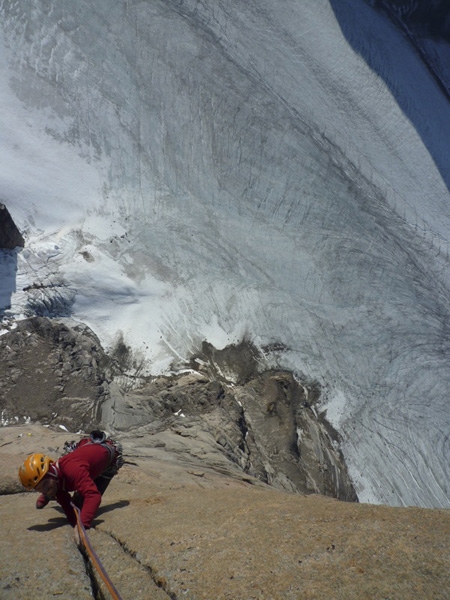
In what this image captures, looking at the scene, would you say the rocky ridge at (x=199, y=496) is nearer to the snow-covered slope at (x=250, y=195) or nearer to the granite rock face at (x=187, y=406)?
the granite rock face at (x=187, y=406)

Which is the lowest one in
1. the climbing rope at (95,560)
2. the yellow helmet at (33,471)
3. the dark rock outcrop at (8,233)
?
the dark rock outcrop at (8,233)

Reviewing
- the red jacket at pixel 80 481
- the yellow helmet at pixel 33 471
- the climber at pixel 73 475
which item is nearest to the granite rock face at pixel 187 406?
the climber at pixel 73 475

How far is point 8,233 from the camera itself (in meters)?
13.1

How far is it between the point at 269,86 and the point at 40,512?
14.8 metres

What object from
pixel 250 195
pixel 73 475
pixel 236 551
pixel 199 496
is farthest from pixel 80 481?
pixel 250 195

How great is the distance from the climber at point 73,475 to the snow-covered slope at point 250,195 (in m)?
6.61

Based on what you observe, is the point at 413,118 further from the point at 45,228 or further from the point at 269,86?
the point at 45,228

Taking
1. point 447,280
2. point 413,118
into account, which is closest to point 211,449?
point 447,280

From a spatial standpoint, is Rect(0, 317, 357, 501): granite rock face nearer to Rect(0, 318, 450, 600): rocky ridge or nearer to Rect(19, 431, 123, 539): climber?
Rect(0, 318, 450, 600): rocky ridge

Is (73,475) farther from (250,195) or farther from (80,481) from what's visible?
(250,195)

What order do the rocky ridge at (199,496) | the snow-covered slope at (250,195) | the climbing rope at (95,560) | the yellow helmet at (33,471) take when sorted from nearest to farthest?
the climbing rope at (95,560) → the rocky ridge at (199,496) → the yellow helmet at (33,471) → the snow-covered slope at (250,195)

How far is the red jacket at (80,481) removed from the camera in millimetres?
5812

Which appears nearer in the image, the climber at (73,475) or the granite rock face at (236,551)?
the granite rock face at (236,551)

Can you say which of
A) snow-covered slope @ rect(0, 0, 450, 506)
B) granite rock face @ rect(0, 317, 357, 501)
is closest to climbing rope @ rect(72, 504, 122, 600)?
granite rock face @ rect(0, 317, 357, 501)
